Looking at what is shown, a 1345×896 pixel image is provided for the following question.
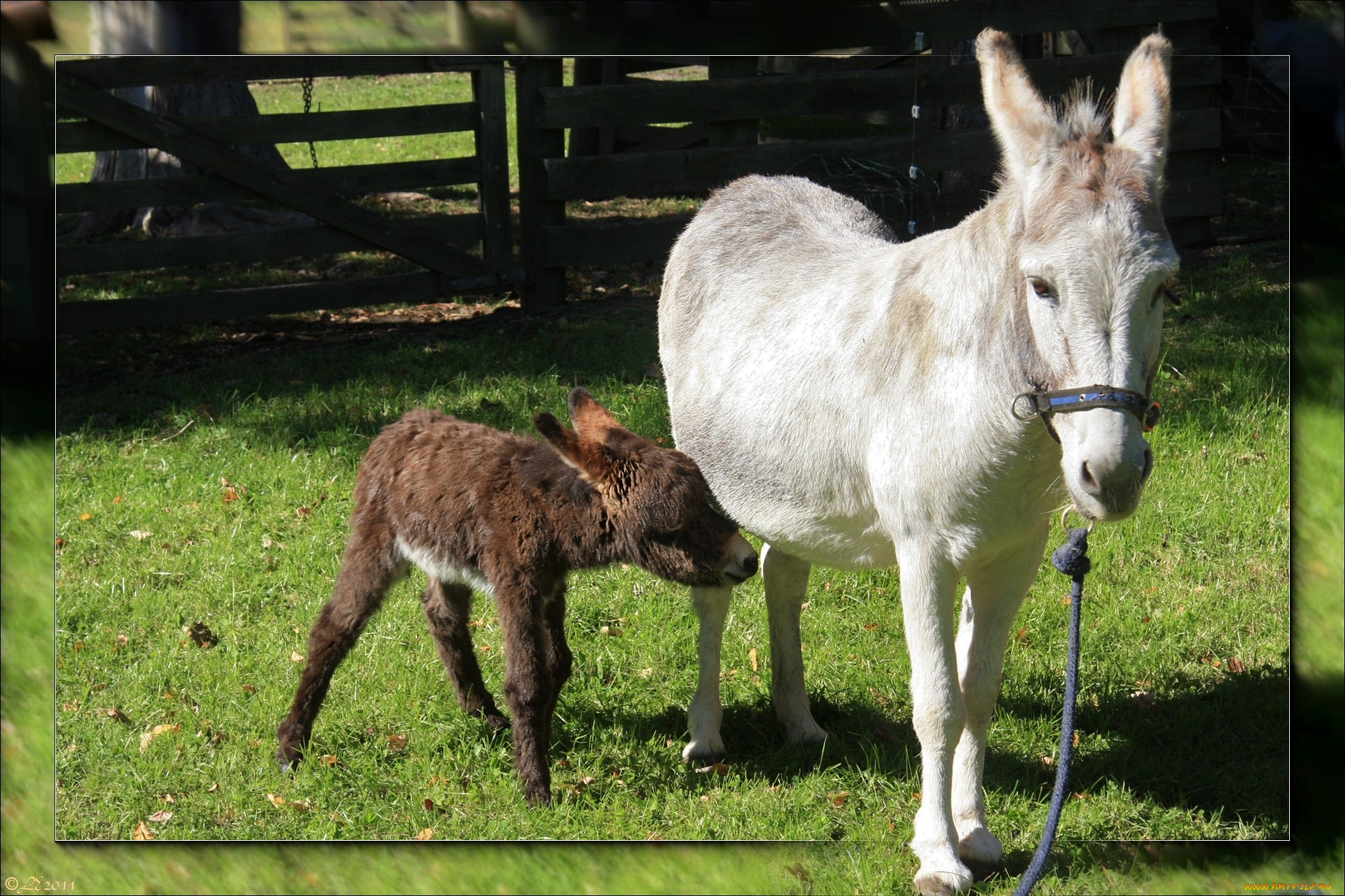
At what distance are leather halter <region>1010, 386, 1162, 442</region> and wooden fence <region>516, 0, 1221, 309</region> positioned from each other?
237 centimetres

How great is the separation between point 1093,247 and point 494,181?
4035 millimetres

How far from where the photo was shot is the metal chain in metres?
4.76

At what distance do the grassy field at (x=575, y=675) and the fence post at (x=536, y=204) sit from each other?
68 centimetres

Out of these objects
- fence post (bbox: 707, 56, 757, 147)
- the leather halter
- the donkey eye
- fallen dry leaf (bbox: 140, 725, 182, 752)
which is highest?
fence post (bbox: 707, 56, 757, 147)

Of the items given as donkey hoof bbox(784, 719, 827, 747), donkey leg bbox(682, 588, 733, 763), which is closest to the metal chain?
donkey leg bbox(682, 588, 733, 763)

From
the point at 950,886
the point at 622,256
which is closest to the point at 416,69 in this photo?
the point at 622,256

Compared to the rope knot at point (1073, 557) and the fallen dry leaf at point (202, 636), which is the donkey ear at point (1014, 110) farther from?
the fallen dry leaf at point (202, 636)

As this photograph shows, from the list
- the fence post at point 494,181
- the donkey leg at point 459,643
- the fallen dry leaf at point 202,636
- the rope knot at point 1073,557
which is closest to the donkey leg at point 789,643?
the donkey leg at point 459,643

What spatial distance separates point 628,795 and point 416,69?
11.4 feet

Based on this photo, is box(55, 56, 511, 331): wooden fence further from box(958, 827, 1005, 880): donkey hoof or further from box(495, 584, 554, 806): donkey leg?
box(958, 827, 1005, 880): donkey hoof

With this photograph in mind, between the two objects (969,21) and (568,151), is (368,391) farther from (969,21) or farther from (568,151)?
(969,21)

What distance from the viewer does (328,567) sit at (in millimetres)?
4098

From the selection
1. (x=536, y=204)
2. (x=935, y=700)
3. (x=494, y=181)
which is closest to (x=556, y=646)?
(x=935, y=700)

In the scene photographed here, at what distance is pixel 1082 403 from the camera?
2408 millimetres
